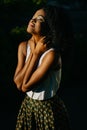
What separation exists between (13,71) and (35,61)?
4728mm

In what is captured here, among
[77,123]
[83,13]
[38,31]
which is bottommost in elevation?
[83,13]

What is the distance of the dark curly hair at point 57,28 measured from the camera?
3.83 m

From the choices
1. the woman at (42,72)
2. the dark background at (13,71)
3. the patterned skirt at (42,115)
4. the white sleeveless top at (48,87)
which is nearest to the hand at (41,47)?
the woman at (42,72)

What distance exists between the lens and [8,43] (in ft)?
29.0

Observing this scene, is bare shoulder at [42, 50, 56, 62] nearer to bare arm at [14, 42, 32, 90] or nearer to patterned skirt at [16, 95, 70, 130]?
bare arm at [14, 42, 32, 90]

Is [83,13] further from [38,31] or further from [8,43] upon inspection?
[38,31]

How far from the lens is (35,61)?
3.89 m

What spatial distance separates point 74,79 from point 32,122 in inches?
273

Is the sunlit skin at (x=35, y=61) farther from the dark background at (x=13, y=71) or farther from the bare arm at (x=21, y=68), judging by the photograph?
the dark background at (x=13, y=71)

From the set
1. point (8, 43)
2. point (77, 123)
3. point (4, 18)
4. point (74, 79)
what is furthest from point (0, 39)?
point (74, 79)

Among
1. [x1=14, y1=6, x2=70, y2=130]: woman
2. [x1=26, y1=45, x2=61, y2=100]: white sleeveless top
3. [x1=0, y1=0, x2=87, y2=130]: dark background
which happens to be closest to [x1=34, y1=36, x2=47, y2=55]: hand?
[x1=14, y1=6, x2=70, y2=130]: woman

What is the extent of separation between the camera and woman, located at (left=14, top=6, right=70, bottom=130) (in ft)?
12.6

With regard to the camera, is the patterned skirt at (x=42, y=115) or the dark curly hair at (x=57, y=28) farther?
the patterned skirt at (x=42, y=115)

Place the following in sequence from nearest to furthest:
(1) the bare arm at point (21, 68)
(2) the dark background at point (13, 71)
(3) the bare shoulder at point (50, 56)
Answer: (3) the bare shoulder at point (50, 56) < (1) the bare arm at point (21, 68) < (2) the dark background at point (13, 71)
